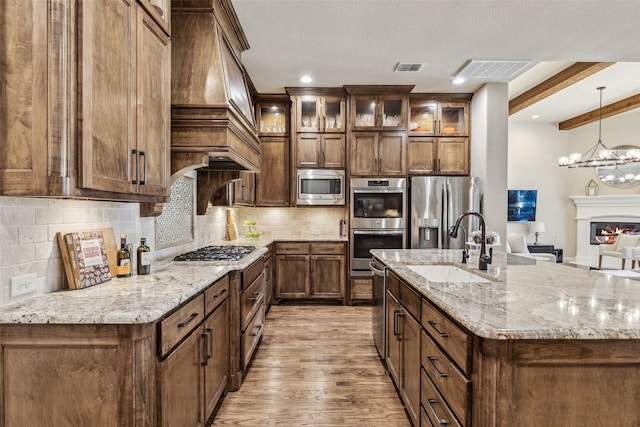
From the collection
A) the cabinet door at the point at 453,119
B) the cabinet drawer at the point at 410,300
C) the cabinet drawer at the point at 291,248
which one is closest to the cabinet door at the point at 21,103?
the cabinet drawer at the point at 410,300

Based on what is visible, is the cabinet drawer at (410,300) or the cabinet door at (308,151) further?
the cabinet door at (308,151)

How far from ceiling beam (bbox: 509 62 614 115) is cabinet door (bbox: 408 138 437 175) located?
75.5 inches

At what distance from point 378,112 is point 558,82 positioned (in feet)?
8.58

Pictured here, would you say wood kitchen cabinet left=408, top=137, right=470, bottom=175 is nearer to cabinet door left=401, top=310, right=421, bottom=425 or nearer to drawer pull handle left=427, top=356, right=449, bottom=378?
cabinet door left=401, top=310, right=421, bottom=425

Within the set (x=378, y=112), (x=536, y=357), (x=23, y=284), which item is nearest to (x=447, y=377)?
(x=536, y=357)

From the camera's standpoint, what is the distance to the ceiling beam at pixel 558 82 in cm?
454

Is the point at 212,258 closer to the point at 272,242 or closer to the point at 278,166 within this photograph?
the point at 272,242

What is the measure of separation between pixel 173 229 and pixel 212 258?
1.73 feet

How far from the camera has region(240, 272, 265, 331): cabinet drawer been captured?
2.71m

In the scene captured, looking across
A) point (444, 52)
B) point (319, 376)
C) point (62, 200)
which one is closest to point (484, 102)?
point (444, 52)

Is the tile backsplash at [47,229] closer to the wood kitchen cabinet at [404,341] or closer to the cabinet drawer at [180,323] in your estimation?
the cabinet drawer at [180,323]

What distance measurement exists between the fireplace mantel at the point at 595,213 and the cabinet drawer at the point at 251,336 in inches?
303

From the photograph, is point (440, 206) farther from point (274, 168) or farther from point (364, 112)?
point (274, 168)

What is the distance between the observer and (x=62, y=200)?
5.85 ft
